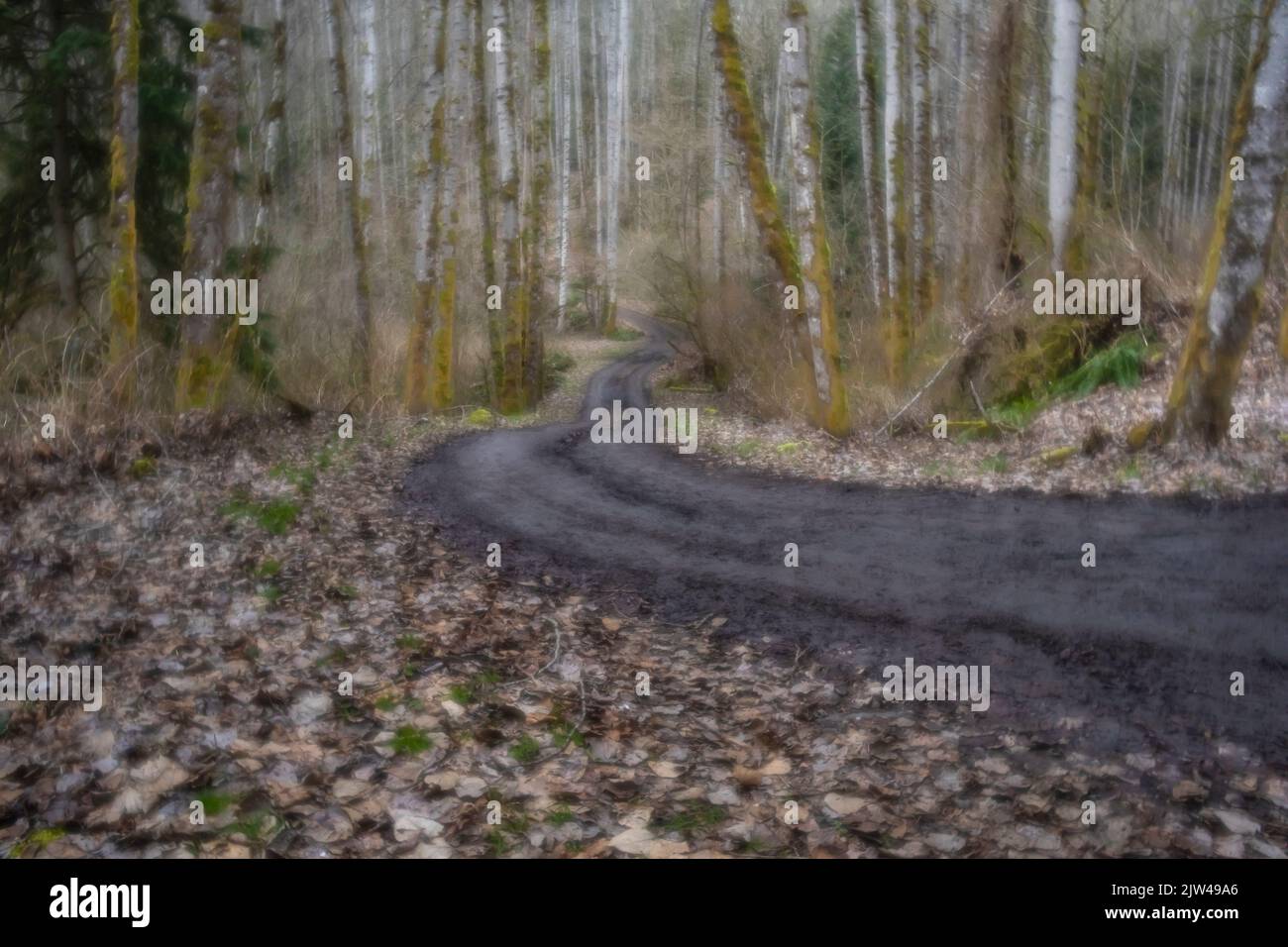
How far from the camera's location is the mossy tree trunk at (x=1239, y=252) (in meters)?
8.77

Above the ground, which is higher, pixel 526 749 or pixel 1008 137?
pixel 1008 137

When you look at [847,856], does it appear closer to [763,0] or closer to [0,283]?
[0,283]

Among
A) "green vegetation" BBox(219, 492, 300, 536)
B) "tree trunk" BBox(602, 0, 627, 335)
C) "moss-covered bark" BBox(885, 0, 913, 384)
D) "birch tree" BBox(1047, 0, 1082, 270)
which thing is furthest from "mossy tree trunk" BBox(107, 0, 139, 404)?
"tree trunk" BBox(602, 0, 627, 335)

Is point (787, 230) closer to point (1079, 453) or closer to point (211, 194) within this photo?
point (1079, 453)

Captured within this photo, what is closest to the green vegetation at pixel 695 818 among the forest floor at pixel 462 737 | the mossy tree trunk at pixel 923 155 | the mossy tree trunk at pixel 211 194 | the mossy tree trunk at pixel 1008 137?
the forest floor at pixel 462 737

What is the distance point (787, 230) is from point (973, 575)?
806 centimetres

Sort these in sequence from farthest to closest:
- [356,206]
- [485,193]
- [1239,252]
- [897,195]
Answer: [485,193] → [356,206] → [897,195] → [1239,252]

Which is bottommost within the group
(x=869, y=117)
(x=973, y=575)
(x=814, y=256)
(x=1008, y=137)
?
(x=973, y=575)

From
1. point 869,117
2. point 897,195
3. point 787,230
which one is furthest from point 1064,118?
point 869,117

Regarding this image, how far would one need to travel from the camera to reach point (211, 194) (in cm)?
998

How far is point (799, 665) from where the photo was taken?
18.5 feet

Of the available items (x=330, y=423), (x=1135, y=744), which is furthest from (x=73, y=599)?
(x=330, y=423)

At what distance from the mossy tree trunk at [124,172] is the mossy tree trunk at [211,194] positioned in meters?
0.55

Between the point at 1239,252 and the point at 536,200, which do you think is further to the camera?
the point at 536,200
